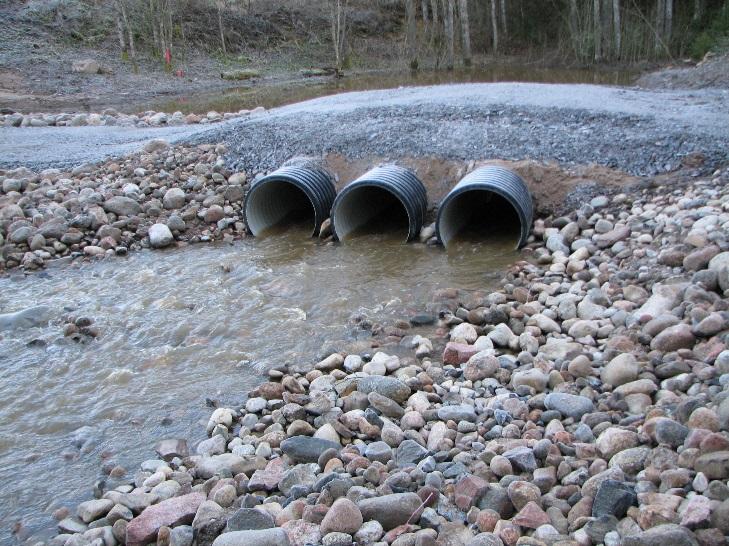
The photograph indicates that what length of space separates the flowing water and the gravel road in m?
1.49

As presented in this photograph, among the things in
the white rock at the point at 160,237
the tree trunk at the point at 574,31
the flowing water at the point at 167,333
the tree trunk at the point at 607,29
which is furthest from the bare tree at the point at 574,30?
the white rock at the point at 160,237

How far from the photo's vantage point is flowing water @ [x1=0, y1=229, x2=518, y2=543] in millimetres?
4262

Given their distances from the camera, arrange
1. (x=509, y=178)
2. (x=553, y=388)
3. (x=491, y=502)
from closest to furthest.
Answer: (x=491, y=502) → (x=553, y=388) → (x=509, y=178)

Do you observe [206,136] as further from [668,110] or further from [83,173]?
[668,110]

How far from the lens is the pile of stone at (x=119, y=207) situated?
7859 mm

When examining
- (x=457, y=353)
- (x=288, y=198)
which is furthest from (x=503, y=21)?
(x=457, y=353)

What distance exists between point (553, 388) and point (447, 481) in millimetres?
1215

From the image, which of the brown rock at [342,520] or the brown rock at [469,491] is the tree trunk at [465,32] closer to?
the brown rock at [469,491]

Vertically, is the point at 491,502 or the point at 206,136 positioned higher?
the point at 206,136

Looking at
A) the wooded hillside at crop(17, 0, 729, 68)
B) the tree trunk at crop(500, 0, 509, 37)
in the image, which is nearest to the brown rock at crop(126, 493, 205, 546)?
the wooded hillside at crop(17, 0, 729, 68)

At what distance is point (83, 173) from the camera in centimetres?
955

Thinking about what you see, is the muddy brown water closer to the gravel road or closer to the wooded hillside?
the wooded hillside

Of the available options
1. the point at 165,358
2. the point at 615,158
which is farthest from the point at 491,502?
the point at 615,158

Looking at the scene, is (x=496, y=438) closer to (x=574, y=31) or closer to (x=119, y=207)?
(x=119, y=207)
